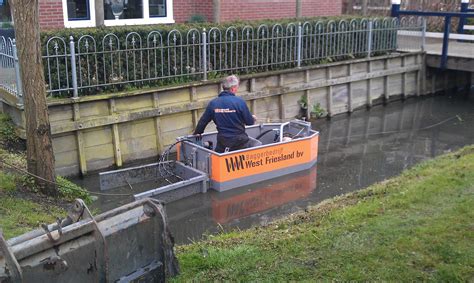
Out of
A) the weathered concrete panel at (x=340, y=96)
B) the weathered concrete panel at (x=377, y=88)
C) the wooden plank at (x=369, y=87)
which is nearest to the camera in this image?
the weathered concrete panel at (x=340, y=96)

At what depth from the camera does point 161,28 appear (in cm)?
1155

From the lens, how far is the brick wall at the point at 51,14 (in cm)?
1301

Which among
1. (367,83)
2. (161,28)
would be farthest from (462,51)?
(161,28)

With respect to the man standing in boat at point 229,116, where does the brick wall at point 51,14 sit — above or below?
above

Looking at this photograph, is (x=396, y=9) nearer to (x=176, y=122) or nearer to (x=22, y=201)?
(x=176, y=122)

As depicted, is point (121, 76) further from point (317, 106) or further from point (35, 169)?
point (317, 106)

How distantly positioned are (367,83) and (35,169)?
11070mm

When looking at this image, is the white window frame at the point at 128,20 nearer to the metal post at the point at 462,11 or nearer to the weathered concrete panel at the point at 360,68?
the weathered concrete panel at the point at 360,68

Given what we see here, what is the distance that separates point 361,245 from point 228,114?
431 centimetres

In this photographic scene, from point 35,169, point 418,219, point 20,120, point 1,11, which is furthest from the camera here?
point 1,11

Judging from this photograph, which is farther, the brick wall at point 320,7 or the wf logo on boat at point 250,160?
the brick wall at point 320,7

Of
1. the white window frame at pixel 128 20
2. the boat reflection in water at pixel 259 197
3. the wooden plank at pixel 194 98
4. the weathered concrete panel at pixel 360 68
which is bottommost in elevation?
the boat reflection in water at pixel 259 197

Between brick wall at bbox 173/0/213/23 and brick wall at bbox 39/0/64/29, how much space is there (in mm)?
A: 3467

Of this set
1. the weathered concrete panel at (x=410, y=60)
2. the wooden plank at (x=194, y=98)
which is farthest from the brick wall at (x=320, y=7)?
the wooden plank at (x=194, y=98)
